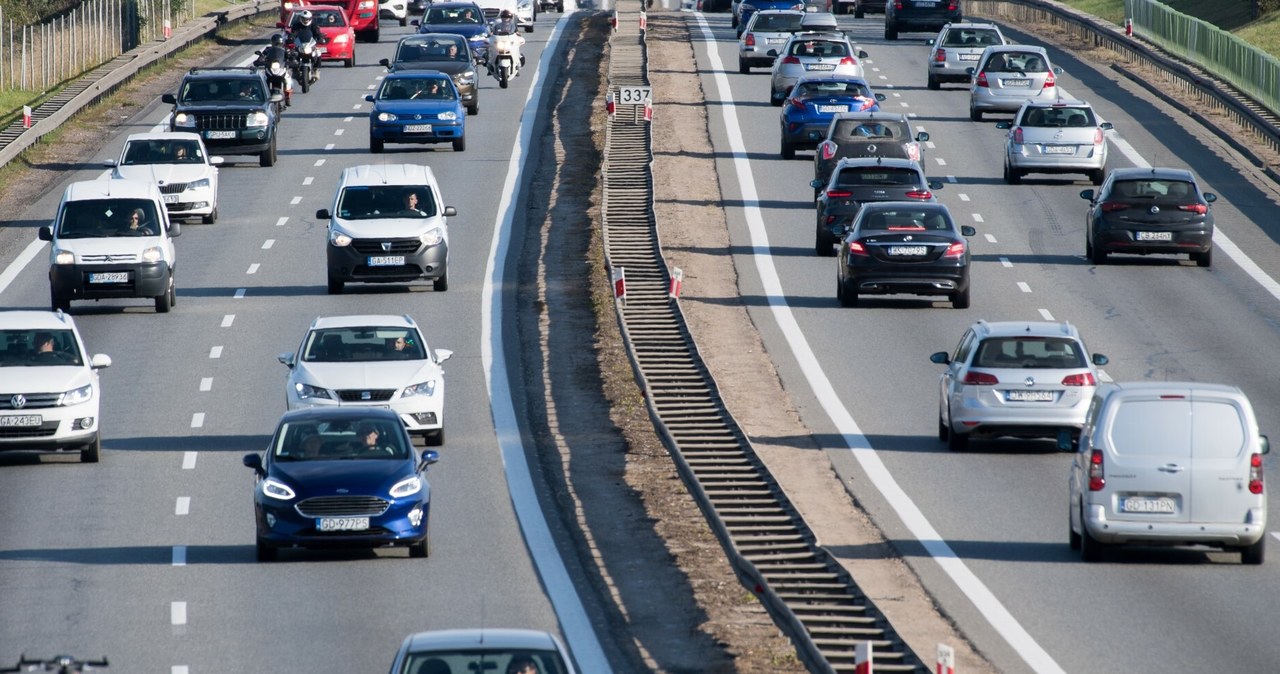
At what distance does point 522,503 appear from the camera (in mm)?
22766

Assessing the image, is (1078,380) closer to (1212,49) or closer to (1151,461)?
(1151,461)

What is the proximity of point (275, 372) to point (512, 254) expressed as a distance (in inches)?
377

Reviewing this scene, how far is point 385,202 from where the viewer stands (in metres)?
35.6

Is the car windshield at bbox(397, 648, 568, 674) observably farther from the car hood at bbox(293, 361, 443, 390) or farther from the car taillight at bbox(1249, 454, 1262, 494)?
the car hood at bbox(293, 361, 443, 390)

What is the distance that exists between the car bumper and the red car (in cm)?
3130

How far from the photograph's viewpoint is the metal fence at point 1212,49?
5156cm

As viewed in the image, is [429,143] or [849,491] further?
[429,143]

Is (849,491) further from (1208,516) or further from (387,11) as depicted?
(387,11)

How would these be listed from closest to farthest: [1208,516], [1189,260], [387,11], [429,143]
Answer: [1208,516] < [1189,260] < [429,143] < [387,11]

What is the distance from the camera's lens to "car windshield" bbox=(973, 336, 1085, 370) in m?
25.0

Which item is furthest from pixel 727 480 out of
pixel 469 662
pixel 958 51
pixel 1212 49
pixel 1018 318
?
pixel 958 51

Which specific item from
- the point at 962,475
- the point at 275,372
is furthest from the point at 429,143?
the point at 962,475

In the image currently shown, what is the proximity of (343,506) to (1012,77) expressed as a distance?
35.8 meters

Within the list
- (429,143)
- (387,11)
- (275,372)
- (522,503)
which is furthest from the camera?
(387,11)
